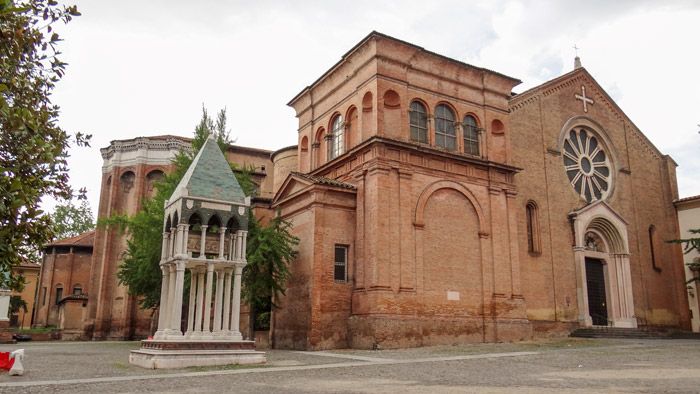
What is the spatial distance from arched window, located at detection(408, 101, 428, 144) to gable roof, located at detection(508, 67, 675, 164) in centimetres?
513

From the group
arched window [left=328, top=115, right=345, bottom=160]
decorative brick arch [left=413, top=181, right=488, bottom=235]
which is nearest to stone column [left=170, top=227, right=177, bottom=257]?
decorative brick arch [left=413, top=181, right=488, bottom=235]

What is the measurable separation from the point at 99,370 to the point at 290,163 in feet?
65.5

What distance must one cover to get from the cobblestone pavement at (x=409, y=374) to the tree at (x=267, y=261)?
421 cm

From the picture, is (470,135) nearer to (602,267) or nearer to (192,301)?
(602,267)

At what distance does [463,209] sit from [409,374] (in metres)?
12.2

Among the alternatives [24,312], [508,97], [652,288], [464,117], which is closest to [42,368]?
[464,117]

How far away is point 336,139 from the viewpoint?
25.9 metres

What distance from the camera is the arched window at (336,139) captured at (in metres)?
25.3

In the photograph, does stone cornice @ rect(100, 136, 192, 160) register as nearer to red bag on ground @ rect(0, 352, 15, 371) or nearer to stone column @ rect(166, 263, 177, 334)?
stone column @ rect(166, 263, 177, 334)

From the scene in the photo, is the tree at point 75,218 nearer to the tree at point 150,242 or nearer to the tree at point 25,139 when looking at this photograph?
the tree at point 150,242

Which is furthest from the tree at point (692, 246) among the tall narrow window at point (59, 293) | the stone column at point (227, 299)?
the tall narrow window at point (59, 293)

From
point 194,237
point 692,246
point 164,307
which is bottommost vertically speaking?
point 164,307

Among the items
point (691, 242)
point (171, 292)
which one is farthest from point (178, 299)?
point (691, 242)

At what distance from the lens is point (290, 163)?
32906mm
